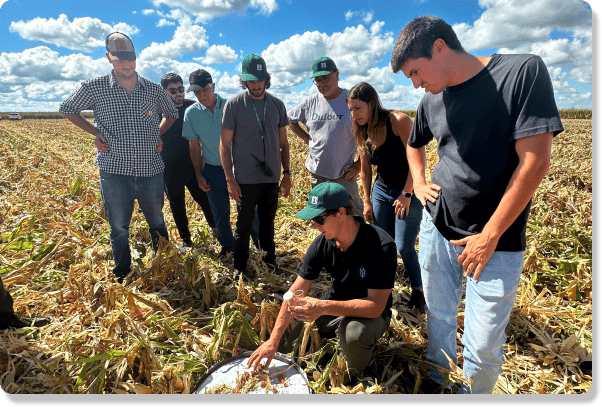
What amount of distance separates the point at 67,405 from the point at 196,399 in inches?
33.5

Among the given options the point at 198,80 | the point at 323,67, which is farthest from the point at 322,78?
the point at 198,80

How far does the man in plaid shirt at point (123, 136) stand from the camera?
3344mm

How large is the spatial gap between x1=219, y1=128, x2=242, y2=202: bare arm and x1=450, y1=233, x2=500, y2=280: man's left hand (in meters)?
2.34

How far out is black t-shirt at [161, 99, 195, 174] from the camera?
4.29 meters

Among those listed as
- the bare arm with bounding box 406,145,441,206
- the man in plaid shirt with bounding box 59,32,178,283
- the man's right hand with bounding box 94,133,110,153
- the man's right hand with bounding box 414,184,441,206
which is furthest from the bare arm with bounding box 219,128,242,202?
the man's right hand with bounding box 414,184,441,206

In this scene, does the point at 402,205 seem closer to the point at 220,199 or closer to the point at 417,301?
the point at 417,301

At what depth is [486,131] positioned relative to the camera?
5.33 feet

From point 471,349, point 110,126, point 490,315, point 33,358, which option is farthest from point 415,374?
point 110,126

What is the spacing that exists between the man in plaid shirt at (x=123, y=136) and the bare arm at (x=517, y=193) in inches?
123

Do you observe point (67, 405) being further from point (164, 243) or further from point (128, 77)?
point (128, 77)

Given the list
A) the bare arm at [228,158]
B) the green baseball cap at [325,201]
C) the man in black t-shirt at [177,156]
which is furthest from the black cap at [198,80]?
the green baseball cap at [325,201]

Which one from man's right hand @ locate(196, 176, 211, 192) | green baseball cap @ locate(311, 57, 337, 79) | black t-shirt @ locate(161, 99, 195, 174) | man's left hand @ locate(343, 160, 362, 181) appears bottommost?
man's right hand @ locate(196, 176, 211, 192)

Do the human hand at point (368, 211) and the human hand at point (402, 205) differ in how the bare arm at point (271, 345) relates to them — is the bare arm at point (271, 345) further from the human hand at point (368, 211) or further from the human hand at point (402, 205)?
the human hand at point (368, 211)

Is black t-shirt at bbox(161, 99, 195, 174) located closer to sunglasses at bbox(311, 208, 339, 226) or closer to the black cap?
the black cap
